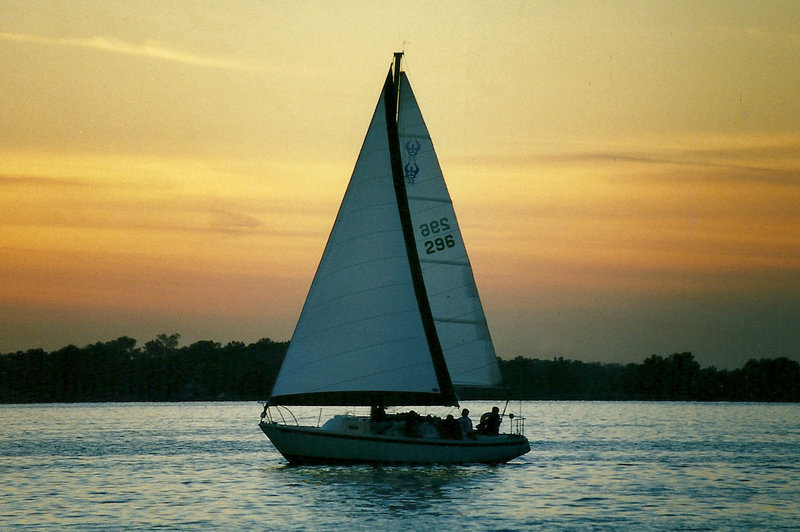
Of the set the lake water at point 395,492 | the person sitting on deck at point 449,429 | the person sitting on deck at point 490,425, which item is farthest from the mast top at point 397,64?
the lake water at point 395,492

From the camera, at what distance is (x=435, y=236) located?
40656 millimetres

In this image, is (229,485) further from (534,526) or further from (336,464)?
(534,526)

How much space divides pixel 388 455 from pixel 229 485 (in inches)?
252

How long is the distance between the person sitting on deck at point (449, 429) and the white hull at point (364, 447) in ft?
1.24

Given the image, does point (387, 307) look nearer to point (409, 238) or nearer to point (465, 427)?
point (409, 238)

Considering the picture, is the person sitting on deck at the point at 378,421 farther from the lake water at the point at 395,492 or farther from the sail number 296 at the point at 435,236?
the sail number 296 at the point at 435,236

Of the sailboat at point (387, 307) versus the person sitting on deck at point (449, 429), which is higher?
Answer: the sailboat at point (387, 307)

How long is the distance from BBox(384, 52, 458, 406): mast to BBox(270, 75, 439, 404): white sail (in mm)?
186

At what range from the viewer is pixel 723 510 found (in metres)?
35.1

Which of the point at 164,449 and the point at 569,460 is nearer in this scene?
the point at 569,460

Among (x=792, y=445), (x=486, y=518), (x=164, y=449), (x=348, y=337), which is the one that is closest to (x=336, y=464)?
(x=348, y=337)

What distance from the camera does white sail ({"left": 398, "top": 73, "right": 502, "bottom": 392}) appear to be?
132ft

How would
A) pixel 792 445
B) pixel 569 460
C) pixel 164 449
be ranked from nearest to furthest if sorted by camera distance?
1. pixel 569 460
2. pixel 164 449
3. pixel 792 445

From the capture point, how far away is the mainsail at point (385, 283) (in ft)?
129
